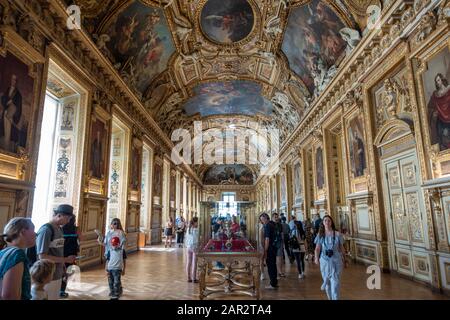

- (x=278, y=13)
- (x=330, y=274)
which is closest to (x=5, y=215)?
(x=330, y=274)

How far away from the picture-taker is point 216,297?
18.2 feet

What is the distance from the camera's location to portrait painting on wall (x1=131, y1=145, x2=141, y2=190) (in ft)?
43.1

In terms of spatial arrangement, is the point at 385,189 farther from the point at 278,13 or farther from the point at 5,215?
the point at 5,215

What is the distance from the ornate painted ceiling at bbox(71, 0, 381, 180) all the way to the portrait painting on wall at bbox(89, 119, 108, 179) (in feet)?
8.01

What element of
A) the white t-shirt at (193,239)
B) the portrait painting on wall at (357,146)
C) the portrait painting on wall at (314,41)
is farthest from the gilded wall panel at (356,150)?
the white t-shirt at (193,239)

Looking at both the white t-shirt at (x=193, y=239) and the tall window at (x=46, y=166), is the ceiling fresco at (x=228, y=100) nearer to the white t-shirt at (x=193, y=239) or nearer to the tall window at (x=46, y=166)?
the tall window at (x=46, y=166)

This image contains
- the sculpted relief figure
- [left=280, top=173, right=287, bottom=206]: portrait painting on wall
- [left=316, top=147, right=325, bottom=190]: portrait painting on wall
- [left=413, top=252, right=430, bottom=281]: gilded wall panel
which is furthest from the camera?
[left=280, top=173, right=287, bottom=206]: portrait painting on wall

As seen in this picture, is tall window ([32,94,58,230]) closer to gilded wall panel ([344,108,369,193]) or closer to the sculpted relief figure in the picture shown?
the sculpted relief figure

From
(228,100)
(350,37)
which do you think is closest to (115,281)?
(350,37)

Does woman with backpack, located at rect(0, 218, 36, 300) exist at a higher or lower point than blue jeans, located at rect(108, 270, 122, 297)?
higher

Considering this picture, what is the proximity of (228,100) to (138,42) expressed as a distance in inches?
374

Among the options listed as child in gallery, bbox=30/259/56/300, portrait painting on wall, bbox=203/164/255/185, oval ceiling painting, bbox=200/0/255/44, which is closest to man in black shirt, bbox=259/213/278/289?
child in gallery, bbox=30/259/56/300

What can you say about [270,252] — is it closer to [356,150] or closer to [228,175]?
[356,150]

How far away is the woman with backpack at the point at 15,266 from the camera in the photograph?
6.16 feet
